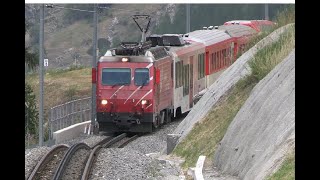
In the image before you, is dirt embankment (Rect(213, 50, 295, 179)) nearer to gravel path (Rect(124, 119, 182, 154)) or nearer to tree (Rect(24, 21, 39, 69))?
gravel path (Rect(124, 119, 182, 154))

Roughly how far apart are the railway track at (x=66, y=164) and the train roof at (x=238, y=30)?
2016 cm

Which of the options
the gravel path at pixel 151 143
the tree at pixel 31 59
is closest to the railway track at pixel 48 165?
the gravel path at pixel 151 143

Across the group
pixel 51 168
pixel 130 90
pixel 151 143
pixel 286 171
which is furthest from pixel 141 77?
pixel 286 171

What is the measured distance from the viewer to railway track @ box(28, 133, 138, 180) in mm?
20375

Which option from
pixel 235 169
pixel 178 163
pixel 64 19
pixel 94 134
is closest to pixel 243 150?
pixel 235 169

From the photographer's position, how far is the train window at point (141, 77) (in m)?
31.8

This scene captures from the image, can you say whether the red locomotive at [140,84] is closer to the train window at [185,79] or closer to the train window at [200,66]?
the train window at [185,79]

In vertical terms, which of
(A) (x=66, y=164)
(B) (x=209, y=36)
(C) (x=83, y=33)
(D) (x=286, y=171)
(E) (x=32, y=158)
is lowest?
(E) (x=32, y=158)

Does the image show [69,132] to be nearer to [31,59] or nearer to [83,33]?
[31,59]

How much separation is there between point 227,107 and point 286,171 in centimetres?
1111

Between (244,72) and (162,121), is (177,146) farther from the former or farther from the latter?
(162,121)

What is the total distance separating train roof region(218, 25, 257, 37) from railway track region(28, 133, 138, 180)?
20158 mm

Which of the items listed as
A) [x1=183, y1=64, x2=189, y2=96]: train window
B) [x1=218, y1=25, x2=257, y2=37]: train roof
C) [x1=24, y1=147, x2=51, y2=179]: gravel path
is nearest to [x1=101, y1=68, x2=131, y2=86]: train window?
[x1=183, y1=64, x2=189, y2=96]: train window

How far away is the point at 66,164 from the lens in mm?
21828
